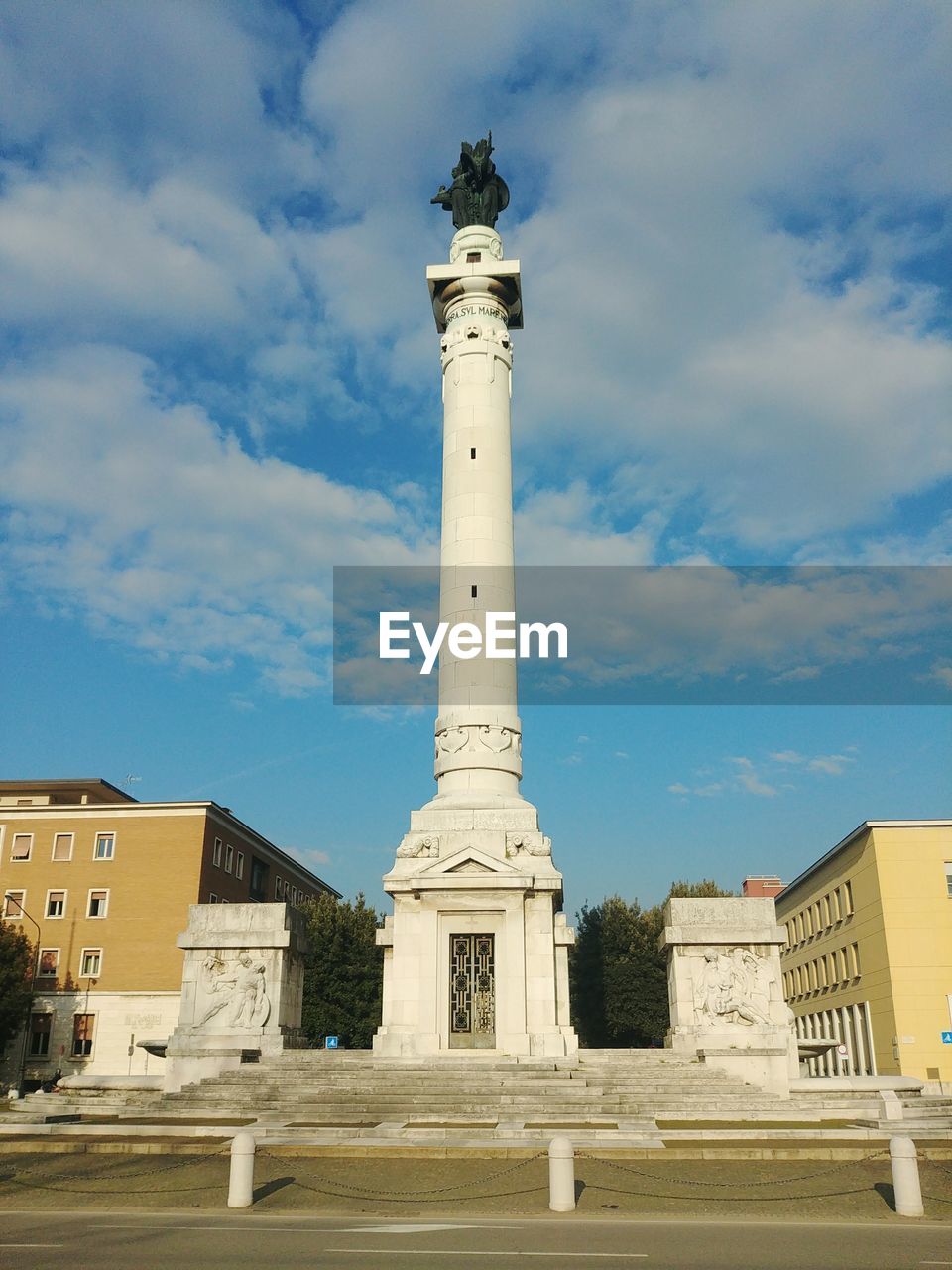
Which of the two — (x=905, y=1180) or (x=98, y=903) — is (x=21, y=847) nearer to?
(x=98, y=903)

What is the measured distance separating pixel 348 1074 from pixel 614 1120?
7354mm

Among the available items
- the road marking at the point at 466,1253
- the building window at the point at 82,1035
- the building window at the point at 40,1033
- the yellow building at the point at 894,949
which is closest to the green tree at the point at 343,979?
the building window at the point at 82,1035

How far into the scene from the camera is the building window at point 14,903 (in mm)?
54219

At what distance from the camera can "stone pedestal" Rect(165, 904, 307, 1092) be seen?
27984mm

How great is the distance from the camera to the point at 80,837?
5534cm

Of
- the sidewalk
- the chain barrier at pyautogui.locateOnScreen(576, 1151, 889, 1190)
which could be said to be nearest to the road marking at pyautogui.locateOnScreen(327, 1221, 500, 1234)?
the sidewalk

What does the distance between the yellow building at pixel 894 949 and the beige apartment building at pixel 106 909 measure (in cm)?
3271

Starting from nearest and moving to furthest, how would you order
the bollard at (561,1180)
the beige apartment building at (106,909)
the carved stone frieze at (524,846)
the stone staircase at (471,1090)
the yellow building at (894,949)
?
the bollard at (561,1180), the stone staircase at (471,1090), the carved stone frieze at (524,846), the yellow building at (894,949), the beige apartment building at (106,909)

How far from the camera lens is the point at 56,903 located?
177 ft

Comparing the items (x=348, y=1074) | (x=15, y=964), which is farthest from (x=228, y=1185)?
(x=15, y=964)

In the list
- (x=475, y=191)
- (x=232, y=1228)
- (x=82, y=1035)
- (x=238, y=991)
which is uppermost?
(x=475, y=191)

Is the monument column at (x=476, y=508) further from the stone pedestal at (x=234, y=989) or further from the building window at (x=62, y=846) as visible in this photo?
the building window at (x=62, y=846)

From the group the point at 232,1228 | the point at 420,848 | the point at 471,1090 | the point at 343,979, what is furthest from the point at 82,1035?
the point at 232,1228

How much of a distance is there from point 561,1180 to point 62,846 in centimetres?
4766
